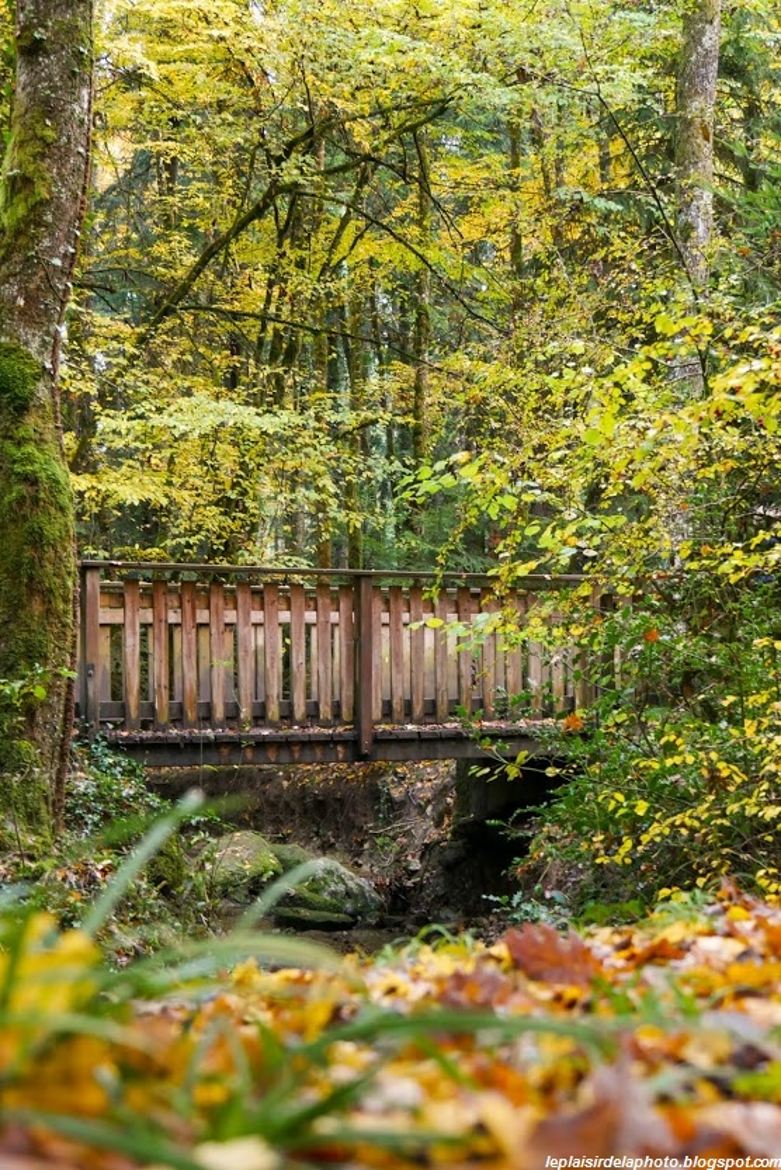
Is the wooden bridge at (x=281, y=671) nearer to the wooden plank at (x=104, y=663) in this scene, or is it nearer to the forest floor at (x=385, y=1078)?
the wooden plank at (x=104, y=663)

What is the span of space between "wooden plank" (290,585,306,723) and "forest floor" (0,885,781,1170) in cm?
849

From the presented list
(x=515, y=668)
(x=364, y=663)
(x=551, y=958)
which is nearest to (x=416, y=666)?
(x=364, y=663)

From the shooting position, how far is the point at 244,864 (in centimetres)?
1055

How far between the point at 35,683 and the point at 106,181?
18.6 metres

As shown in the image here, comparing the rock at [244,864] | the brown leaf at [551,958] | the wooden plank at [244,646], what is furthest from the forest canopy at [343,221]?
the brown leaf at [551,958]

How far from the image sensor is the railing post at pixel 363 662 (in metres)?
10.4

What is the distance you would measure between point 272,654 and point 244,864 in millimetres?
2133

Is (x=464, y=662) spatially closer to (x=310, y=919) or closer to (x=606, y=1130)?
(x=310, y=919)

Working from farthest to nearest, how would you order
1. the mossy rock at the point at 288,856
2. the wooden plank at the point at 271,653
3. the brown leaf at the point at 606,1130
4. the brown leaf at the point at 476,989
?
1. the mossy rock at the point at 288,856
2. the wooden plank at the point at 271,653
3. the brown leaf at the point at 476,989
4. the brown leaf at the point at 606,1130

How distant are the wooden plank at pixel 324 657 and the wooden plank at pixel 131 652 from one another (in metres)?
1.72

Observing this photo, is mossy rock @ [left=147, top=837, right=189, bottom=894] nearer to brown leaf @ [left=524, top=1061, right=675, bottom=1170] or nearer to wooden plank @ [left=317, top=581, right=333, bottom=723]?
wooden plank @ [left=317, top=581, right=333, bottom=723]

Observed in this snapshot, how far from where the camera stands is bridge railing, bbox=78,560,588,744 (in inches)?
373

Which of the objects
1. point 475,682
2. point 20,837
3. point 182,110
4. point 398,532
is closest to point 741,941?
point 20,837

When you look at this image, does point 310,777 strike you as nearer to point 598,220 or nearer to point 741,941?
point 598,220
